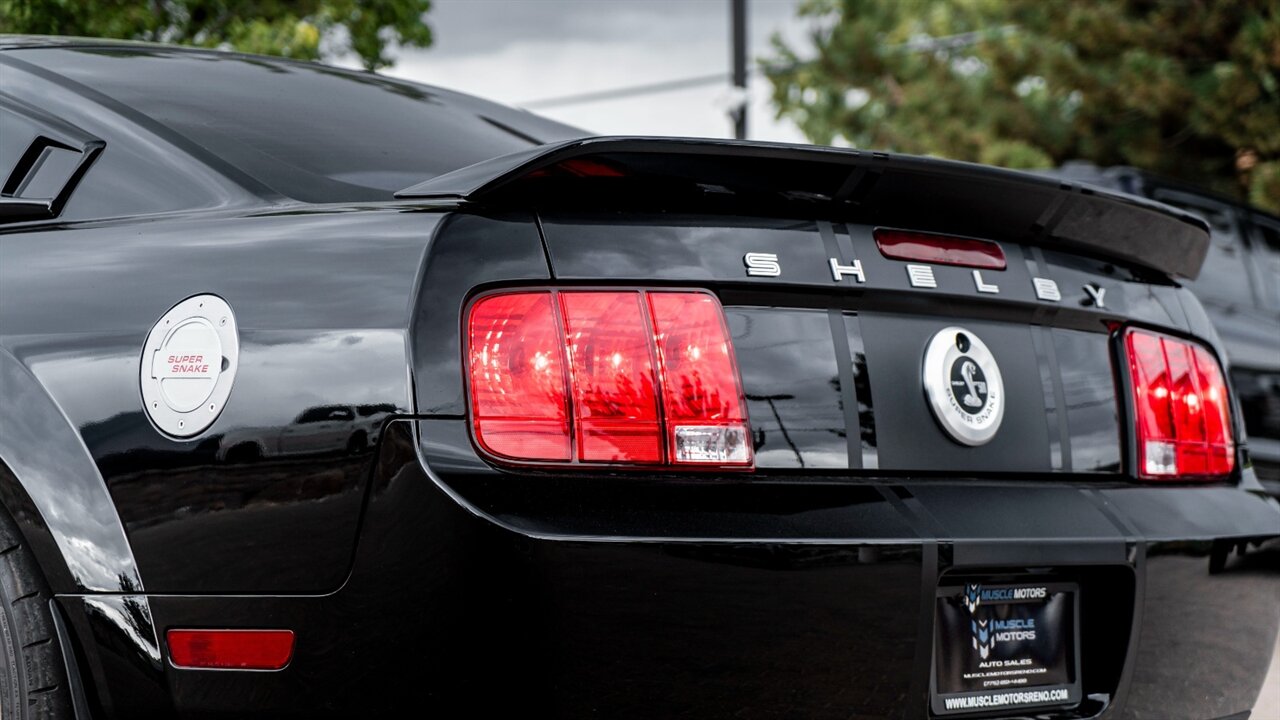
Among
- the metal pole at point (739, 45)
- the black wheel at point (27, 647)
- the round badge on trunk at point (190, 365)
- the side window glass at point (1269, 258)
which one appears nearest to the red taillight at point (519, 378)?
the round badge on trunk at point (190, 365)

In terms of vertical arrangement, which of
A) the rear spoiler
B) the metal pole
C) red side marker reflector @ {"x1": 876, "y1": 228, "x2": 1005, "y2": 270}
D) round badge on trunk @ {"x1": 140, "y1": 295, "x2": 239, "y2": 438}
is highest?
the metal pole

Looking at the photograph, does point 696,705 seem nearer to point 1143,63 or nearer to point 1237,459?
point 1237,459

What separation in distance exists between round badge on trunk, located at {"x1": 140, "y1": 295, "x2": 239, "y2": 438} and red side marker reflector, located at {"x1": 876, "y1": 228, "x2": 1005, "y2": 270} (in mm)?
966

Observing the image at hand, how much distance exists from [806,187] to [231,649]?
3.39 ft

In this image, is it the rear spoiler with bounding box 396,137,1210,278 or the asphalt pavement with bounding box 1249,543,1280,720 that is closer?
the rear spoiler with bounding box 396,137,1210,278

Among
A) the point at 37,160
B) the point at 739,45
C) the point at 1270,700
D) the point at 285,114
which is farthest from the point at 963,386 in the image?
the point at 739,45

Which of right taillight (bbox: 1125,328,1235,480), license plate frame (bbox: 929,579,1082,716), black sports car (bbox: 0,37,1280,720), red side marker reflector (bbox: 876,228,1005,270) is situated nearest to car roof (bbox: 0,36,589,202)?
black sports car (bbox: 0,37,1280,720)

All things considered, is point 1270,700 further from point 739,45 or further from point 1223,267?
point 739,45

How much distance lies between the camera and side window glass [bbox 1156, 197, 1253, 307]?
22.5 ft

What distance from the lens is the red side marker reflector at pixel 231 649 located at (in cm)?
195

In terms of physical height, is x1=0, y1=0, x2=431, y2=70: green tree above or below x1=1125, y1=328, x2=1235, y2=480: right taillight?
above

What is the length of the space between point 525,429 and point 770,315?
401 mm

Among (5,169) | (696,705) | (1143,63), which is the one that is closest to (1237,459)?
(696,705)

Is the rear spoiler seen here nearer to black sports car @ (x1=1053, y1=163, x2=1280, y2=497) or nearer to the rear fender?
the rear fender
